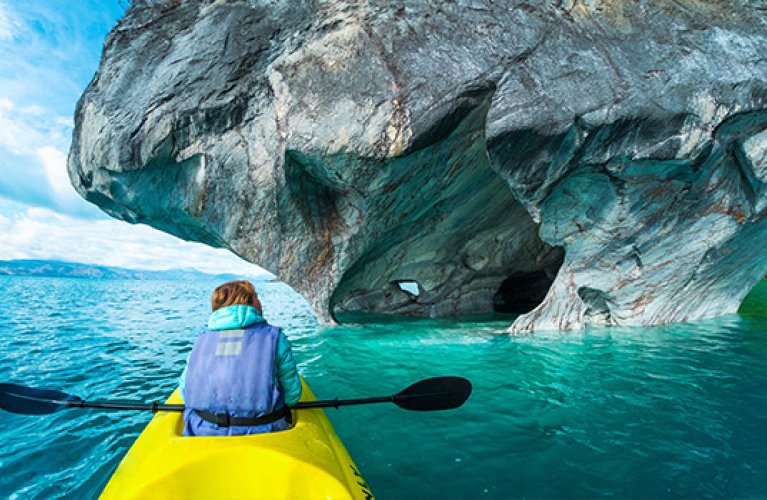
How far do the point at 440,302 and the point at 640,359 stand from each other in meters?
7.91

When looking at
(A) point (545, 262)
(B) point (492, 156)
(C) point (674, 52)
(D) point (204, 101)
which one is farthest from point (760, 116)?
(D) point (204, 101)

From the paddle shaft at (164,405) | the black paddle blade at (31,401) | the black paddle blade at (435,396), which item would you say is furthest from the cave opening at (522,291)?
the black paddle blade at (31,401)

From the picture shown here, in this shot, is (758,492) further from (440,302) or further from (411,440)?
(440,302)

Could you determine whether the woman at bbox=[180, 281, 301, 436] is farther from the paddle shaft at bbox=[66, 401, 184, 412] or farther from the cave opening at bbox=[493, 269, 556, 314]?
the cave opening at bbox=[493, 269, 556, 314]

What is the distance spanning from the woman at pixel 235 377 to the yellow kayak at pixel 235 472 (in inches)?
A: 9.2

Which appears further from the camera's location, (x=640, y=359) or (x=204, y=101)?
(x=204, y=101)

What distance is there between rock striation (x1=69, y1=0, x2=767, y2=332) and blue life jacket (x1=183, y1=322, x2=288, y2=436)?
628 centimetres

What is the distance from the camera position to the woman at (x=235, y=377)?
9.25 feet

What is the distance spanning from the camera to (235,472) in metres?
2.42

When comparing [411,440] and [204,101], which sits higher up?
[204,101]

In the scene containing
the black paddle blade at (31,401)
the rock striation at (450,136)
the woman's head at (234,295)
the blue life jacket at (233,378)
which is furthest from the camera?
the rock striation at (450,136)

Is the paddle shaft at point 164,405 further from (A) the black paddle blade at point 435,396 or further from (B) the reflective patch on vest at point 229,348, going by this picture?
(B) the reflective patch on vest at point 229,348

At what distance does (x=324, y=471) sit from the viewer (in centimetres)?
243

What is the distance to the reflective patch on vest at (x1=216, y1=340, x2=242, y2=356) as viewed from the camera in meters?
2.85
